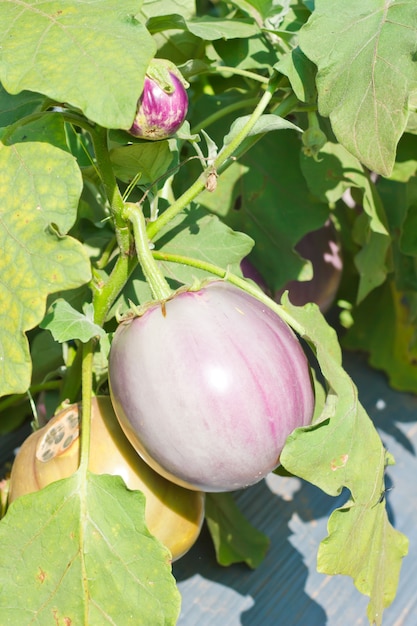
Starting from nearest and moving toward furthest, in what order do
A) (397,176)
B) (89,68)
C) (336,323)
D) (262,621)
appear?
(89,68)
(262,621)
(397,176)
(336,323)

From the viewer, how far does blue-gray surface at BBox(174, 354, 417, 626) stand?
2.76ft

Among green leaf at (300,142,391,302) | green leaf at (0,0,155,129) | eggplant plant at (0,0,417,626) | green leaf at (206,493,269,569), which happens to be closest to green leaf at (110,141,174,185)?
eggplant plant at (0,0,417,626)

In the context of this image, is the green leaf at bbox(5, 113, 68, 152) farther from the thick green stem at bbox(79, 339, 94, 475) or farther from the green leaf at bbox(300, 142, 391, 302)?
the green leaf at bbox(300, 142, 391, 302)

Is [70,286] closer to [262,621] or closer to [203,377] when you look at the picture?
[203,377]

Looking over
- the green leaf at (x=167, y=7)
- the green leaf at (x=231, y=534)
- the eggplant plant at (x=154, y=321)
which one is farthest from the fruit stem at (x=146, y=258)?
the green leaf at (x=231, y=534)

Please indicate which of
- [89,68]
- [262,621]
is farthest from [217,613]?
[89,68]

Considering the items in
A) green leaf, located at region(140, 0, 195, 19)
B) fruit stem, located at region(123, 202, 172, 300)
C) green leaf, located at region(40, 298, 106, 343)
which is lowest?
green leaf, located at region(40, 298, 106, 343)

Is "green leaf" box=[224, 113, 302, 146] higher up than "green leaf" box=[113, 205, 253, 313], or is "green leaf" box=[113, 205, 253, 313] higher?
"green leaf" box=[224, 113, 302, 146]

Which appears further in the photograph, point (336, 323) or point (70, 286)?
point (336, 323)

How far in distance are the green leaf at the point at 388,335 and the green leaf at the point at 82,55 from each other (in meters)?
0.74

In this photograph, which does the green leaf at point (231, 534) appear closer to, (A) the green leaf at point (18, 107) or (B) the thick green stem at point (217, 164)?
(B) the thick green stem at point (217, 164)

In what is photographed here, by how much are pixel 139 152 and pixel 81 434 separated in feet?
0.82

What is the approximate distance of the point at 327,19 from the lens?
666 millimetres

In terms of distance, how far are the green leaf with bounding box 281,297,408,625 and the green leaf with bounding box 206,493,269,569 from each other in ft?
0.62
